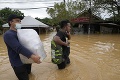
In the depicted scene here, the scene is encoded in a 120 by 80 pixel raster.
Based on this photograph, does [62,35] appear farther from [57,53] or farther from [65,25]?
[57,53]

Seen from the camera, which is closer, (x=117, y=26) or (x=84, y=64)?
(x=84, y=64)

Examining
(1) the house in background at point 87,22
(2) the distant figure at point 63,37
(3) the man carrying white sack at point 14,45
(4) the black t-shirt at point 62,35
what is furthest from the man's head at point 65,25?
(1) the house in background at point 87,22

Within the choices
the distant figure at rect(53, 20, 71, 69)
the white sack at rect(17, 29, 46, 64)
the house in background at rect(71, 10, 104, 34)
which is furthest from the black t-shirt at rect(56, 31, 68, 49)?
the house in background at rect(71, 10, 104, 34)

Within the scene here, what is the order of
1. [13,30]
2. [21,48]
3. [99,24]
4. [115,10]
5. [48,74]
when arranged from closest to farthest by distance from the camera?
[21,48], [13,30], [48,74], [115,10], [99,24]

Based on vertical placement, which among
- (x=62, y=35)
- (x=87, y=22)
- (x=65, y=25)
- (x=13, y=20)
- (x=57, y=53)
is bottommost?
(x=57, y=53)

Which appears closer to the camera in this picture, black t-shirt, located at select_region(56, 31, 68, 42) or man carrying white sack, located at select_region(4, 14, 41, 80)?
man carrying white sack, located at select_region(4, 14, 41, 80)

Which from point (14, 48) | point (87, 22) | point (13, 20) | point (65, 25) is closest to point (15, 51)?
point (14, 48)

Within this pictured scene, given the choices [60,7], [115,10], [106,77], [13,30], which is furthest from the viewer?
[60,7]

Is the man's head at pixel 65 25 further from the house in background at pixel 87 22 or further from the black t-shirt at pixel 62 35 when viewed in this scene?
the house in background at pixel 87 22

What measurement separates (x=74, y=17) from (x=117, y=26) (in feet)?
24.8

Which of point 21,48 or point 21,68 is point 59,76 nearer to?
point 21,68

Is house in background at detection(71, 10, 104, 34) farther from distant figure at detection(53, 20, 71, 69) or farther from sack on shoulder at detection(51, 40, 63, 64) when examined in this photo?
sack on shoulder at detection(51, 40, 63, 64)

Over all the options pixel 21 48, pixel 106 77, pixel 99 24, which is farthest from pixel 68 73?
pixel 99 24

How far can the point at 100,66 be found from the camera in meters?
6.98
